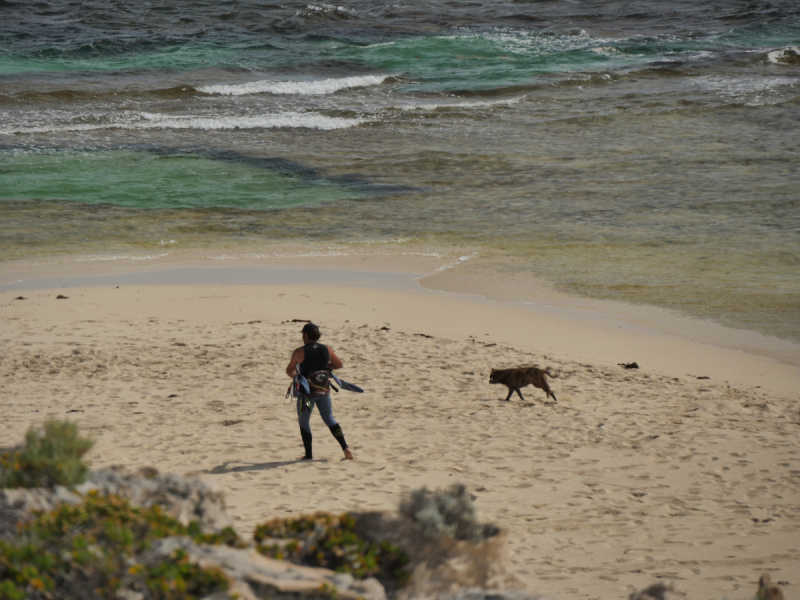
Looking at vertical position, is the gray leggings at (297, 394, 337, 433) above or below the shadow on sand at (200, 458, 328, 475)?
above

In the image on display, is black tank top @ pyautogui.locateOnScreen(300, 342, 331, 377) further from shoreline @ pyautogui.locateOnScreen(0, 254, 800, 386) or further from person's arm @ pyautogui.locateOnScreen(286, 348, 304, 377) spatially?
shoreline @ pyautogui.locateOnScreen(0, 254, 800, 386)

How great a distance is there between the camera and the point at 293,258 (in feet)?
54.2

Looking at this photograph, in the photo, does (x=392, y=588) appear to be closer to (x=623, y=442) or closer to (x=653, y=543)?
(x=653, y=543)

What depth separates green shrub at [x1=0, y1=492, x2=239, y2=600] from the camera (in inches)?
133

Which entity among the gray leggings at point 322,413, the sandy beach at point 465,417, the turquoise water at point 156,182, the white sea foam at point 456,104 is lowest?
the sandy beach at point 465,417

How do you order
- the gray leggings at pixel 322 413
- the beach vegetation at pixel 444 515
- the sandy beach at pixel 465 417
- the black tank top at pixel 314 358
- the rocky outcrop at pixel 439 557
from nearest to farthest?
the rocky outcrop at pixel 439 557 < the beach vegetation at pixel 444 515 < the sandy beach at pixel 465 417 < the gray leggings at pixel 322 413 < the black tank top at pixel 314 358

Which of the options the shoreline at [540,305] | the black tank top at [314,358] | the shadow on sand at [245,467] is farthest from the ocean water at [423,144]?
the shadow on sand at [245,467]

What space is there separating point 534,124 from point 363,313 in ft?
66.5

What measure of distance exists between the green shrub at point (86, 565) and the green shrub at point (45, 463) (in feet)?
2.21

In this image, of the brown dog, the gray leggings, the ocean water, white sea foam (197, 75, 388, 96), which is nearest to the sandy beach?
the brown dog

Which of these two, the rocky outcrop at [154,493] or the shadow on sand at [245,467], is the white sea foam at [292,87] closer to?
the shadow on sand at [245,467]

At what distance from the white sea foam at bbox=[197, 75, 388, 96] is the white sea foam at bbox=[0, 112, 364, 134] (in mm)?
4953

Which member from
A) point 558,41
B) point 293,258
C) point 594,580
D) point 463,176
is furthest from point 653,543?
point 558,41

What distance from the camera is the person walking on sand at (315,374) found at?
757 cm
